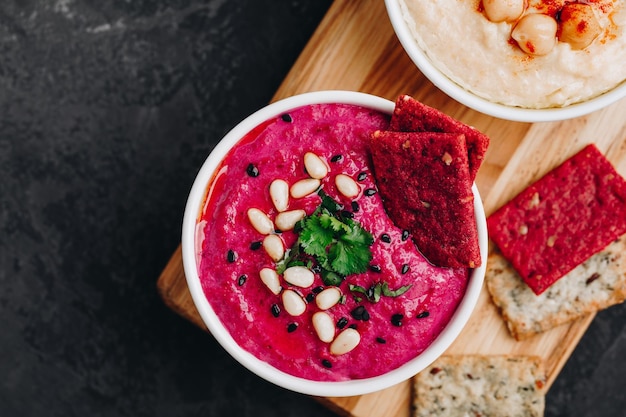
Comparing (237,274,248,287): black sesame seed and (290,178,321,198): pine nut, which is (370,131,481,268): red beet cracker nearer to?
(290,178,321,198): pine nut

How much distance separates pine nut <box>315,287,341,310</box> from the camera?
2.49 metres

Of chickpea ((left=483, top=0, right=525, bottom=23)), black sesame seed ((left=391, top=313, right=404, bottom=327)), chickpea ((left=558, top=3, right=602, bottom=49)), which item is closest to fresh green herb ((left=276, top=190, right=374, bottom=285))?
black sesame seed ((left=391, top=313, right=404, bottom=327))

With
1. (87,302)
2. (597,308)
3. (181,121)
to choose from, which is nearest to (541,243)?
(597,308)

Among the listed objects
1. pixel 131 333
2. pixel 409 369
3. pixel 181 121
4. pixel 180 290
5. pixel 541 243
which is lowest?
pixel 131 333

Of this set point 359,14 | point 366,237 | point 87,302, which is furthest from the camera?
point 87,302

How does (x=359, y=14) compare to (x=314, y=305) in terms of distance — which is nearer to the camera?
(x=314, y=305)

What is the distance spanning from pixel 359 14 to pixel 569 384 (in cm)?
224

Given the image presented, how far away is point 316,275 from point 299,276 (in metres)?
0.07

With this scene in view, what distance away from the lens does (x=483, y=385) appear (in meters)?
3.19

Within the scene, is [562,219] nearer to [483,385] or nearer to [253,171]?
[483,385]

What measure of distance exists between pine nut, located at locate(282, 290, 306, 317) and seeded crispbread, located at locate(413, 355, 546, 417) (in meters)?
0.88

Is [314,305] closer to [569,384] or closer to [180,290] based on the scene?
[180,290]

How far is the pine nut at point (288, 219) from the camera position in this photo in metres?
2.48

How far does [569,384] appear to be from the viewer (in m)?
3.71
